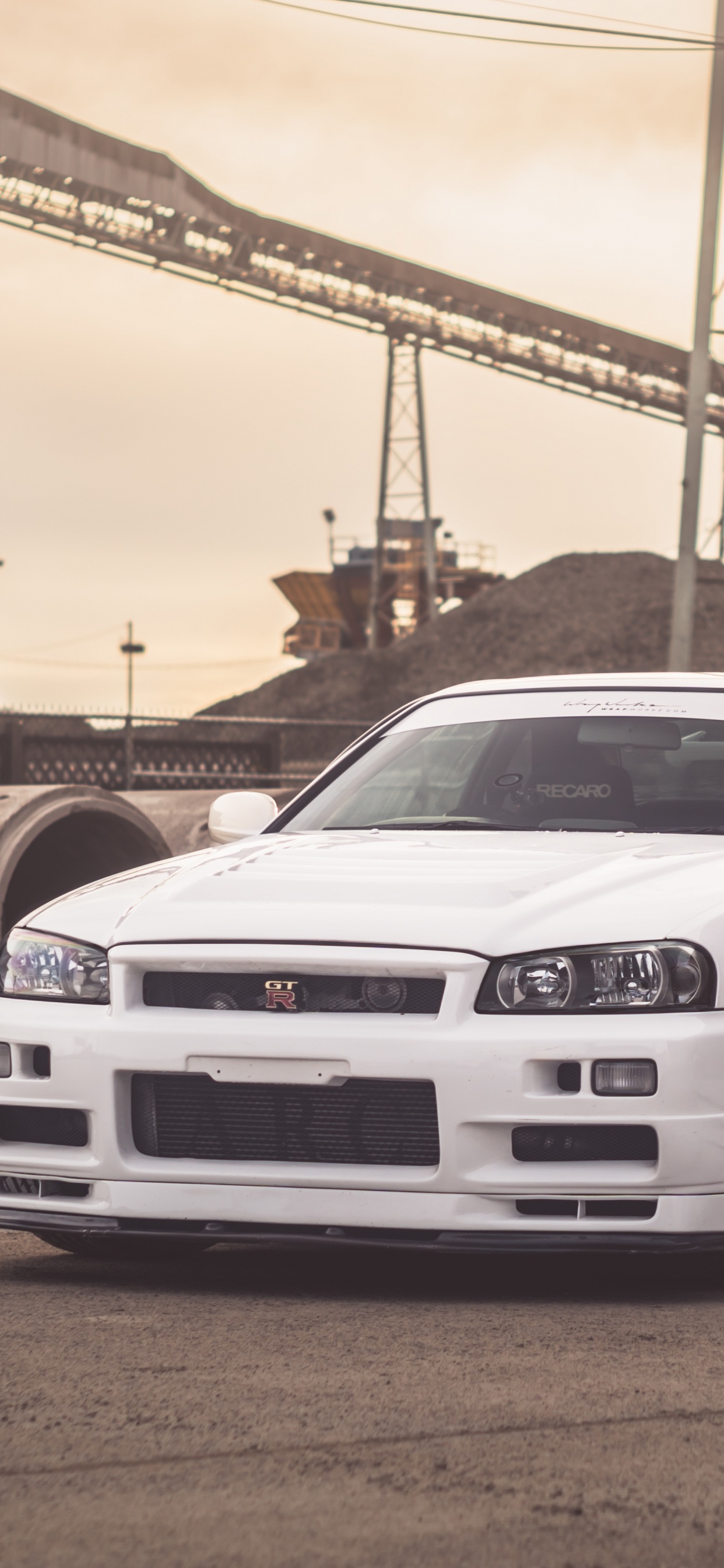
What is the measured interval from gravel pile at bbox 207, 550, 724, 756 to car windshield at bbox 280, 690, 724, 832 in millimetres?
70425

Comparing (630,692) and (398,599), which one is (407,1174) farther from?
(398,599)

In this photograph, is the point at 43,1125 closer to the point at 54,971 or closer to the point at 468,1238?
the point at 54,971

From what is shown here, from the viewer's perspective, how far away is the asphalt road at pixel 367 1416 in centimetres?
265

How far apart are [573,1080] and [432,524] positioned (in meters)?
69.5

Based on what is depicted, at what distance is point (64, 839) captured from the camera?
1141 cm

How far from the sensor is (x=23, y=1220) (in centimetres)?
461

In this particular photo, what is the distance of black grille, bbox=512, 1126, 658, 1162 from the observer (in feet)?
13.7

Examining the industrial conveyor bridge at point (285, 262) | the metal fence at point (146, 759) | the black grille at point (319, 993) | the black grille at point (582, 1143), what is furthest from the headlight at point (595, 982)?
the industrial conveyor bridge at point (285, 262)

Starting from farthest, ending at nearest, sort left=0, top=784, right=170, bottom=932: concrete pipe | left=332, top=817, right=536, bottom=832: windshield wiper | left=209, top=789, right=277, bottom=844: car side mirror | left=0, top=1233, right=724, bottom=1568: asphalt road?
left=0, top=784, right=170, bottom=932: concrete pipe, left=209, top=789, right=277, bottom=844: car side mirror, left=332, top=817, right=536, bottom=832: windshield wiper, left=0, top=1233, right=724, bottom=1568: asphalt road

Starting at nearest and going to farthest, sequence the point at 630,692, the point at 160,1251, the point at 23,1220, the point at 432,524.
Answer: the point at 23,1220, the point at 160,1251, the point at 630,692, the point at 432,524

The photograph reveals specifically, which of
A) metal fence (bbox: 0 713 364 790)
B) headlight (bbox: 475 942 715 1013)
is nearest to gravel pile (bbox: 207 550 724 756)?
metal fence (bbox: 0 713 364 790)

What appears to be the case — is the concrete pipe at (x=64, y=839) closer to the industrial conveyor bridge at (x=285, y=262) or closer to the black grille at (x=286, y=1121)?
the black grille at (x=286, y=1121)

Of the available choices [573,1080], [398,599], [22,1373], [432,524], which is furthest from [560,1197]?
[398,599]

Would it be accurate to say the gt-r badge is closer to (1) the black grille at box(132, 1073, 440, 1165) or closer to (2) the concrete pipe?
(1) the black grille at box(132, 1073, 440, 1165)
